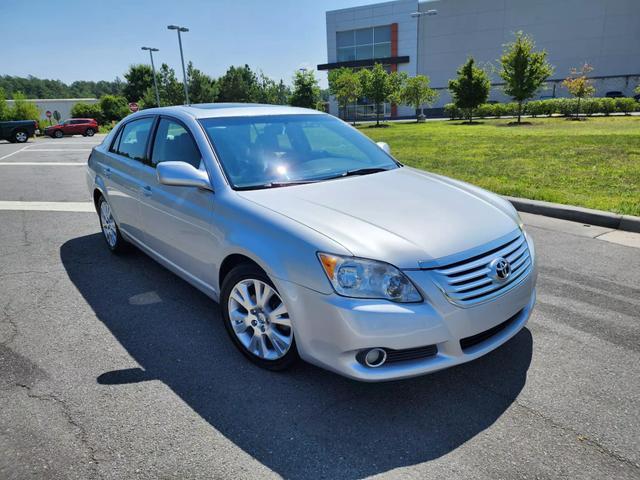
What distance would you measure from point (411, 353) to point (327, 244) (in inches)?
28.5

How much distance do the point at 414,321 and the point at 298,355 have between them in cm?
81

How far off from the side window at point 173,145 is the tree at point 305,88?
127 feet

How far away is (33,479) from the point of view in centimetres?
215

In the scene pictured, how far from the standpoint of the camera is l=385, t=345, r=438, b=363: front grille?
2.41m

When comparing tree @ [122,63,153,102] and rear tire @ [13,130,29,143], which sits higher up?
tree @ [122,63,153,102]

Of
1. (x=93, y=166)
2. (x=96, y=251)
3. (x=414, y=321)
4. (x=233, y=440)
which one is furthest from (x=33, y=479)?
(x=93, y=166)

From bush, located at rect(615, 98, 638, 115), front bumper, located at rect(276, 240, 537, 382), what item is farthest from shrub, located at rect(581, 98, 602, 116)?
front bumper, located at rect(276, 240, 537, 382)

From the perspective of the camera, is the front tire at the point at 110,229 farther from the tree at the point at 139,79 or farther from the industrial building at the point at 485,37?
the tree at the point at 139,79

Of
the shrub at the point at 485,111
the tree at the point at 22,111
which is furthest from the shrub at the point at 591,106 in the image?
the tree at the point at 22,111

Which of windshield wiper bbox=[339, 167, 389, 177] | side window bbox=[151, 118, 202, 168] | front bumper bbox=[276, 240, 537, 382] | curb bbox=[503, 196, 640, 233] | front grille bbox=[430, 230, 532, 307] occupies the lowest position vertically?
curb bbox=[503, 196, 640, 233]

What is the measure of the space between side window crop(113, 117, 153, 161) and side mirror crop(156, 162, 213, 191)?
1.22 metres

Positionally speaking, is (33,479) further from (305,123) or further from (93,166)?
(93,166)

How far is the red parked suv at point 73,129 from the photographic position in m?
35.1

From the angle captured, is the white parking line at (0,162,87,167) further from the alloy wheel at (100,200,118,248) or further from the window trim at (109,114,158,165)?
the window trim at (109,114,158,165)
